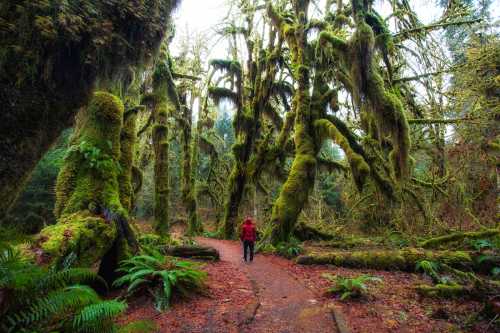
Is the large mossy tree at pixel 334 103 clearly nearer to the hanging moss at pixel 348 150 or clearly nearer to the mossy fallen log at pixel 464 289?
the hanging moss at pixel 348 150

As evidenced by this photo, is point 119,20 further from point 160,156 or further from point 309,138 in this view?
point 309,138

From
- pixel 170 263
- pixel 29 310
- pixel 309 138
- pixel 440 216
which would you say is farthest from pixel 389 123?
pixel 29 310

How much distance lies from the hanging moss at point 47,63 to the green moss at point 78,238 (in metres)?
0.97

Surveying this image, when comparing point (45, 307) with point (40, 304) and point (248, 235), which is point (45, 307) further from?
point (248, 235)

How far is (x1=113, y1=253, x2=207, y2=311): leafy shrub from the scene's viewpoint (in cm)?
569

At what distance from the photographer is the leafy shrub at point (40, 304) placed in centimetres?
294

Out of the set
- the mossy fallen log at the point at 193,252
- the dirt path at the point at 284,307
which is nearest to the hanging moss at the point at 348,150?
the dirt path at the point at 284,307

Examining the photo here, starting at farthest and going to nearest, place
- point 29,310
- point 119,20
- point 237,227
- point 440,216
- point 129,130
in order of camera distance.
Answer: point 237,227 < point 440,216 < point 129,130 < point 119,20 < point 29,310

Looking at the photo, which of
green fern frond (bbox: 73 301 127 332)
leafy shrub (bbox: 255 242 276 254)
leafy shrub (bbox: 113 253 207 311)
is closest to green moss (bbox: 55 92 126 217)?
leafy shrub (bbox: 113 253 207 311)

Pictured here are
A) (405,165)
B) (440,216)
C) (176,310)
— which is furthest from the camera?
(440,216)

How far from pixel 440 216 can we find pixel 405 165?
4895 millimetres

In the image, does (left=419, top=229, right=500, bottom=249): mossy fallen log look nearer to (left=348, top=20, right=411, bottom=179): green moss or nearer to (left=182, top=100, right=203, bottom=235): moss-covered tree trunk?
(left=348, top=20, right=411, bottom=179): green moss

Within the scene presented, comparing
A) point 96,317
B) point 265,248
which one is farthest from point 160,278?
point 265,248

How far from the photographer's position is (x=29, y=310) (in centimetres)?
309
